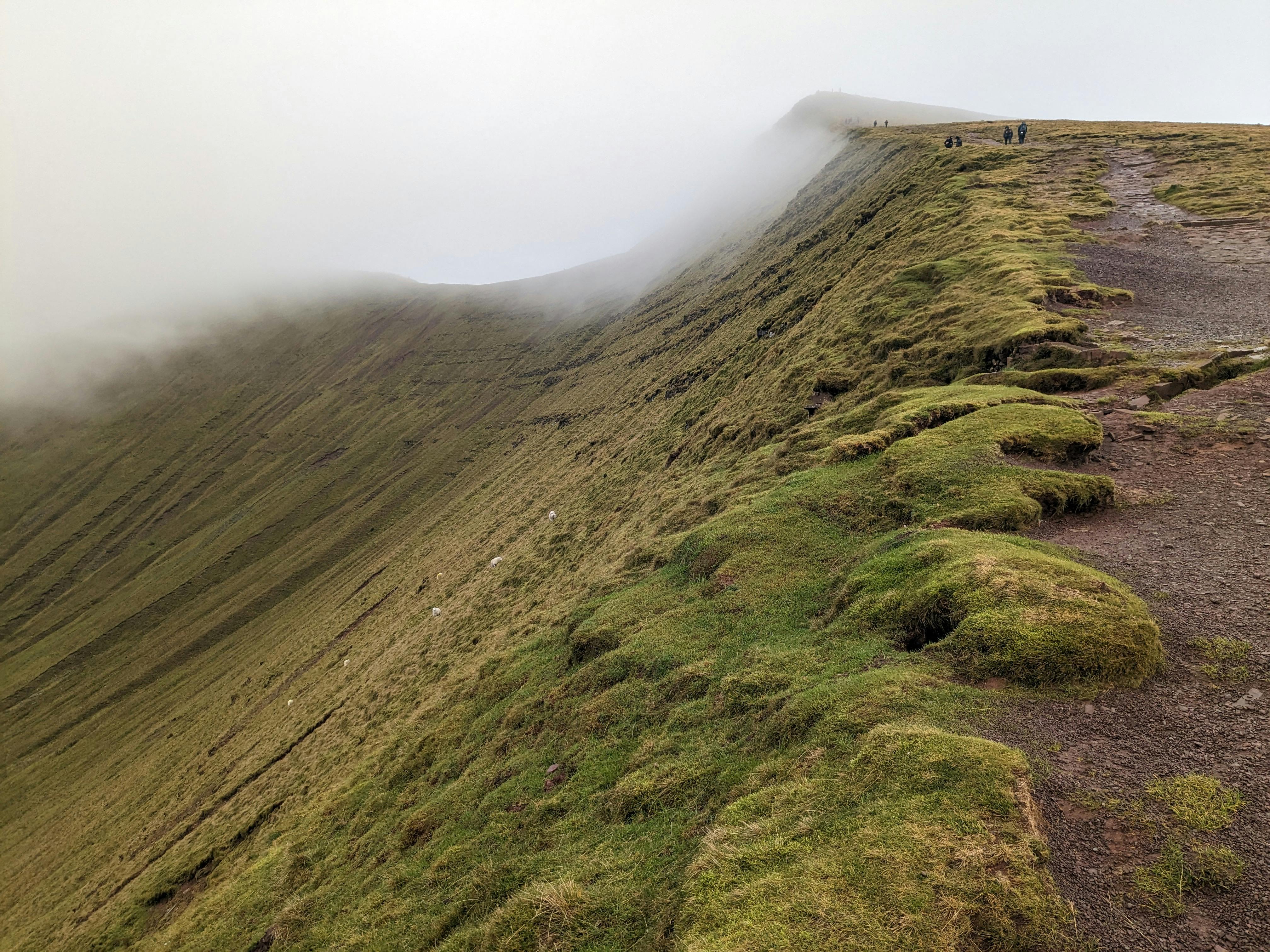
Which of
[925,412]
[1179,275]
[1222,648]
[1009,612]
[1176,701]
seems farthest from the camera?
[1179,275]

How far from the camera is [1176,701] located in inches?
360

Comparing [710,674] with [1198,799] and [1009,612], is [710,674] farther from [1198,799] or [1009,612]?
[1198,799]

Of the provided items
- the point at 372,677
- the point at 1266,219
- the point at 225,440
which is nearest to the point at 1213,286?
the point at 1266,219

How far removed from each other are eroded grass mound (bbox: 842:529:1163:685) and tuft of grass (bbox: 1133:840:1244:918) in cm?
318

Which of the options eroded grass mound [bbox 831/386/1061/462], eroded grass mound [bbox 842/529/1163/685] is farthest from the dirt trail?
eroded grass mound [bbox 831/386/1061/462]

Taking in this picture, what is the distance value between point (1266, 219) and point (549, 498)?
186 ft

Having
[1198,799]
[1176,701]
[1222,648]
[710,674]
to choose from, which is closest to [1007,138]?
[1222,648]

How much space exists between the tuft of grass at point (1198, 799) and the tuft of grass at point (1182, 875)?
409 millimetres

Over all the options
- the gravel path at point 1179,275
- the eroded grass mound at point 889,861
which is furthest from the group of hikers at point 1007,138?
the eroded grass mound at point 889,861

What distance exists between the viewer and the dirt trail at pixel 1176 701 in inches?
256

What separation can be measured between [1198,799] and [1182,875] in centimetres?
135

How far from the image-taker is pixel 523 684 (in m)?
21.8

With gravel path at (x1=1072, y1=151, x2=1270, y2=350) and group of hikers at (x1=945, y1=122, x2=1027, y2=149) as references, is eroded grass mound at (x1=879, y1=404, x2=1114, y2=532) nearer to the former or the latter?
gravel path at (x1=1072, y1=151, x2=1270, y2=350)

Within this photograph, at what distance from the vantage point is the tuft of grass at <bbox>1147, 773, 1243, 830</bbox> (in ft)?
23.5
